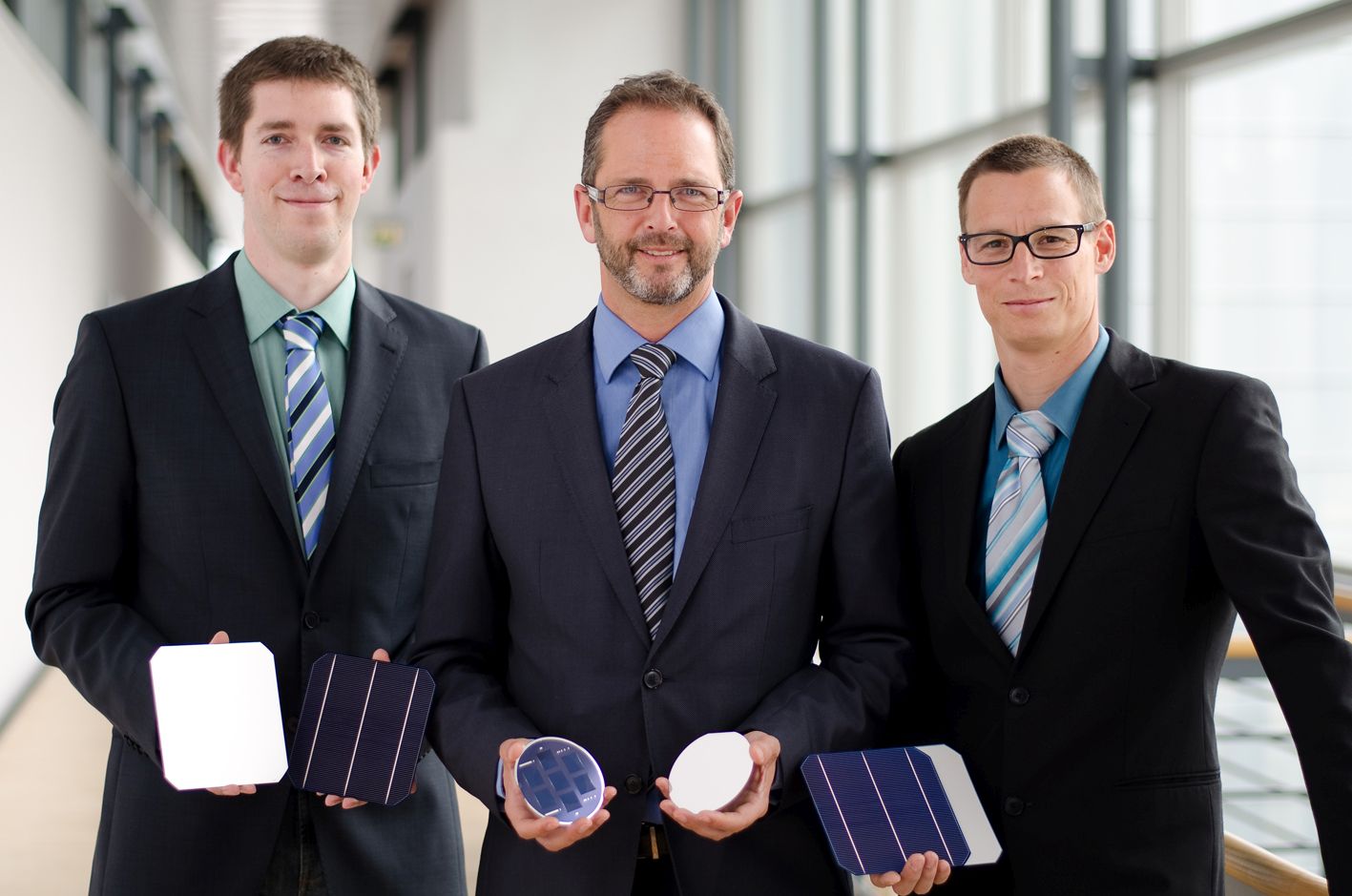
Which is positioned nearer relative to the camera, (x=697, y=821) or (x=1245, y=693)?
(x=697, y=821)

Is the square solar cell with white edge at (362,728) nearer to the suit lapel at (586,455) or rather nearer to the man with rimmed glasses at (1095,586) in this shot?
the suit lapel at (586,455)

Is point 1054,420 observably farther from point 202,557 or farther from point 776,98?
point 776,98

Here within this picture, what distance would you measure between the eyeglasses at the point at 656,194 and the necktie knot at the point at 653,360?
20cm

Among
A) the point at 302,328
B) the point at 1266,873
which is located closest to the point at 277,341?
the point at 302,328

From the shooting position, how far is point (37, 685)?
6742 mm

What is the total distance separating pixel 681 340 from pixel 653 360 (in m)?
0.05

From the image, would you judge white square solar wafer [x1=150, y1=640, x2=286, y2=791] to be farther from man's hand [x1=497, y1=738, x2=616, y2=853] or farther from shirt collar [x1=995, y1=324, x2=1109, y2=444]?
shirt collar [x1=995, y1=324, x2=1109, y2=444]

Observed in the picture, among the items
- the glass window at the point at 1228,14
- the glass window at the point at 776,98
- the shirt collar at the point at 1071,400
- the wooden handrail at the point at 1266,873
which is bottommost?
the wooden handrail at the point at 1266,873

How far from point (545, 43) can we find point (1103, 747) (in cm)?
746

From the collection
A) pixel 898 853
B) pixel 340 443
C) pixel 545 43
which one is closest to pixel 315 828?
pixel 340 443

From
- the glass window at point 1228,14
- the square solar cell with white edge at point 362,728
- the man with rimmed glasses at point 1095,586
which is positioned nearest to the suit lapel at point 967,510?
the man with rimmed glasses at point 1095,586

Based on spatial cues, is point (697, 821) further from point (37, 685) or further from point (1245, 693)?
point (37, 685)

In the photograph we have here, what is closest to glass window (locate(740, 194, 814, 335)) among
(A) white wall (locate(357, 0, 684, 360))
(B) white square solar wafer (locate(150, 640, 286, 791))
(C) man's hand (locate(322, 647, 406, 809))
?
(A) white wall (locate(357, 0, 684, 360))

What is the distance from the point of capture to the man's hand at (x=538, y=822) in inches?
62.4
